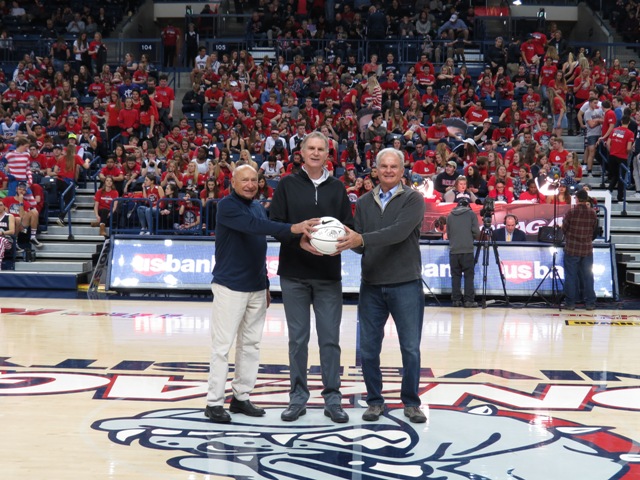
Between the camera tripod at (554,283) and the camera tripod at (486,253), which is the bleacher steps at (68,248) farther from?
the camera tripod at (554,283)

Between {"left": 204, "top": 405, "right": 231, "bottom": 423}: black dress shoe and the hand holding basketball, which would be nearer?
the hand holding basketball

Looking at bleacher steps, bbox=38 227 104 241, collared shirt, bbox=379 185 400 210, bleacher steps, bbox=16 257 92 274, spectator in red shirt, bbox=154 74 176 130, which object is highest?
spectator in red shirt, bbox=154 74 176 130

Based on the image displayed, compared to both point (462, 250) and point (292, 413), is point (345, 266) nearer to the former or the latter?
point (462, 250)

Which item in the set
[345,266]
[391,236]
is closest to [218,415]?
[391,236]

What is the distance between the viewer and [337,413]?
6.73 metres

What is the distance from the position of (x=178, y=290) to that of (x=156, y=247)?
2.83 ft

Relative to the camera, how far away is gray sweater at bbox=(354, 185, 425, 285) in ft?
22.0

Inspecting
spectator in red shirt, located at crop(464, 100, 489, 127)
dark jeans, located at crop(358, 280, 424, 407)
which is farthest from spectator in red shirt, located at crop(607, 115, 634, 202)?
dark jeans, located at crop(358, 280, 424, 407)

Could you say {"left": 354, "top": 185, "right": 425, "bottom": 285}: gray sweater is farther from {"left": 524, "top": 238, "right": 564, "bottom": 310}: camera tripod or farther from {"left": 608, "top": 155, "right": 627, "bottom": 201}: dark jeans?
{"left": 608, "top": 155, "right": 627, "bottom": 201}: dark jeans

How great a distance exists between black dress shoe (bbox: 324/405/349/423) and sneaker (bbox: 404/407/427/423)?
459mm

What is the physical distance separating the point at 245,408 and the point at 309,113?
15455 millimetres

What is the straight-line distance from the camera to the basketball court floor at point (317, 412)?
564cm

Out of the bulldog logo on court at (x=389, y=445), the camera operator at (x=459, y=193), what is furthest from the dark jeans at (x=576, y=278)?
the bulldog logo on court at (x=389, y=445)

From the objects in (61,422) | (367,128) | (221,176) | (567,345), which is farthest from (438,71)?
(61,422)
